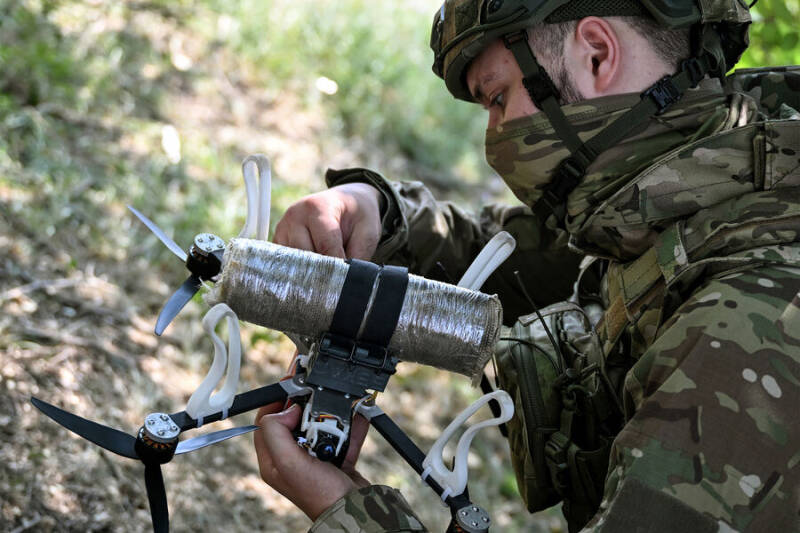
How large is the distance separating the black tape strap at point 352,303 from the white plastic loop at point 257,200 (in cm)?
46

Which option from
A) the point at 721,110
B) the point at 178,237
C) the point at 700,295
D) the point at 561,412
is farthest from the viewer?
the point at 178,237

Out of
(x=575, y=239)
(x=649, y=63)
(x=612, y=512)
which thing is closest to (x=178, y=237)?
(x=575, y=239)

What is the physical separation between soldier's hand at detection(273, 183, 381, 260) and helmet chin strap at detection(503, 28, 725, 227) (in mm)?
677

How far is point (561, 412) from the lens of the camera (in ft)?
7.71

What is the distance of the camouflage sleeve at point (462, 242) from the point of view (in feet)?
9.71

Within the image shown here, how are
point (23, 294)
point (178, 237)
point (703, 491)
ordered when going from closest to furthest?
point (703, 491) → point (23, 294) → point (178, 237)

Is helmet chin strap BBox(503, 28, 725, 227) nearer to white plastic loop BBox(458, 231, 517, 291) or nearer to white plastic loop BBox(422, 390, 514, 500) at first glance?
white plastic loop BBox(458, 231, 517, 291)

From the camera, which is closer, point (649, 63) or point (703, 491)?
point (703, 491)

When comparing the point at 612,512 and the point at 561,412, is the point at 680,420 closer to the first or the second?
the point at 612,512

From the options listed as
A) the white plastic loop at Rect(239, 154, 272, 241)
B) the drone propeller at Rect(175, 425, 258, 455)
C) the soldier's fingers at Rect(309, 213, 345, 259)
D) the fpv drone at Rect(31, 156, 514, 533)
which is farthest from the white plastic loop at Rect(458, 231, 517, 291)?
the drone propeller at Rect(175, 425, 258, 455)

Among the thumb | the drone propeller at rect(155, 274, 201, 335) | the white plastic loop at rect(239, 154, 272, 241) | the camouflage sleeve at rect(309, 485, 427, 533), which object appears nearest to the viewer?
the camouflage sleeve at rect(309, 485, 427, 533)

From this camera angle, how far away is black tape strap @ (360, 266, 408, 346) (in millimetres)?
1951

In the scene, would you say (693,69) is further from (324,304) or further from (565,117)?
(324,304)

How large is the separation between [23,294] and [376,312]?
82.3 inches
